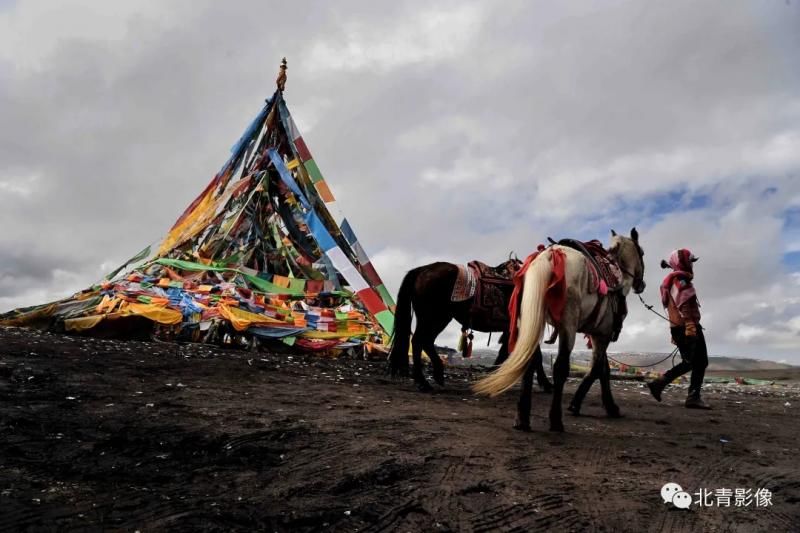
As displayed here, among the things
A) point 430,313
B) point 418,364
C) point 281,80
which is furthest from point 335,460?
point 281,80

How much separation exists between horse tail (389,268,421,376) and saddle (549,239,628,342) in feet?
8.68

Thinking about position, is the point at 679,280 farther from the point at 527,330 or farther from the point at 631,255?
the point at 527,330

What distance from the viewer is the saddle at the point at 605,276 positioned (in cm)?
548

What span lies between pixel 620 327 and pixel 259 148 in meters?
11.4

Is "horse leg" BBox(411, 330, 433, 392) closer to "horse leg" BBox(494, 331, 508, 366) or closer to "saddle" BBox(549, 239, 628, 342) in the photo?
"horse leg" BBox(494, 331, 508, 366)

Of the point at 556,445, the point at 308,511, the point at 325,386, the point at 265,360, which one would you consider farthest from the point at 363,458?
the point at 265,360

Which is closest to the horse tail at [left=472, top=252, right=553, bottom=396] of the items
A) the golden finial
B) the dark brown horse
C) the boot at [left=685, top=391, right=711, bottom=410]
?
the dark brown horse

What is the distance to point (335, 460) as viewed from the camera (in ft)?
11.8

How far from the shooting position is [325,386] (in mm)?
6871

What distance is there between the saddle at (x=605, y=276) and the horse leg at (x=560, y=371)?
0.66m

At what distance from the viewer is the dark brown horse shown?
7.84 metres

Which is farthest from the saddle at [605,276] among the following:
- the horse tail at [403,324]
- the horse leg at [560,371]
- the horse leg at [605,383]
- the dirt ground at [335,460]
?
the horse tail at [403,324]

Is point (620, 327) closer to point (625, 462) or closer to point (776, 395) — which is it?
point (625, 462)

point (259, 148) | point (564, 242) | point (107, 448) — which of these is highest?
point (259, 148)
